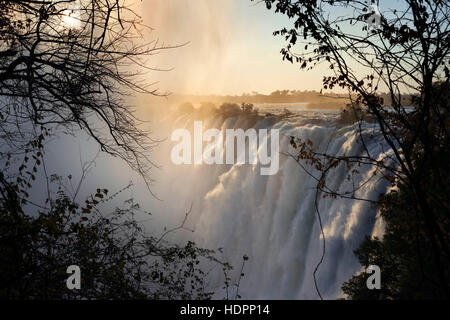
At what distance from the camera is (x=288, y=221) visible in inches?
656

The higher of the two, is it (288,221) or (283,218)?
(283,218)

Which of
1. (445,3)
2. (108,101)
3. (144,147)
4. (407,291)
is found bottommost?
(407,291)

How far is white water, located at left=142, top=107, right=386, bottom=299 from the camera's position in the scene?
12070mm

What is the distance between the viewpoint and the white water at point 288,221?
12.1 metres

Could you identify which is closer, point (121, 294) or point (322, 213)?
point (121, 294)

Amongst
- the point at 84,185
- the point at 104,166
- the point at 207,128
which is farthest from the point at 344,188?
the point at 104,166

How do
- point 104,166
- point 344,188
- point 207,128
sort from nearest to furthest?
point 344,188 < point 207,128 < point 104,166

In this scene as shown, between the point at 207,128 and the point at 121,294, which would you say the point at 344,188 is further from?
the point at 207,128

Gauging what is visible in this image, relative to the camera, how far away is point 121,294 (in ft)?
18.7

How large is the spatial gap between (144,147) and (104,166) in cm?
4829

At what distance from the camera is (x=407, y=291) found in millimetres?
6570

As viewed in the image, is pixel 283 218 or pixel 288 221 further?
pixel 283 218
